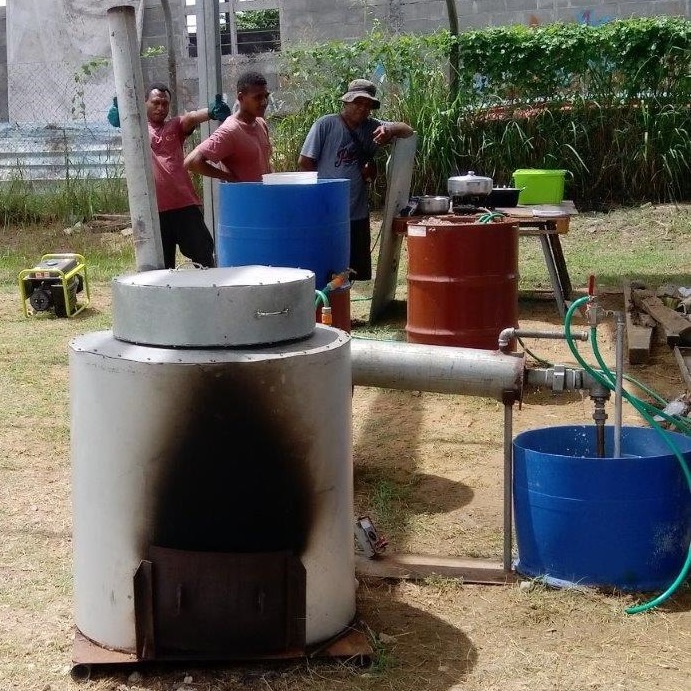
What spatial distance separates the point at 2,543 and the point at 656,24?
38.2ft

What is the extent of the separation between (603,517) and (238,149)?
157 inches

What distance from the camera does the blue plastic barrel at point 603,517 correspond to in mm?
3217

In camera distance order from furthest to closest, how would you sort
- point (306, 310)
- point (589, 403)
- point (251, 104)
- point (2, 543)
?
point (251, 104)
point (589, 403)
point (2, 543)
point (306, 310)

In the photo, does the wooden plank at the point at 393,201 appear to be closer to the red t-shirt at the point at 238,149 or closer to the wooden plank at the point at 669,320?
the red t-shirt at the point at 238,149

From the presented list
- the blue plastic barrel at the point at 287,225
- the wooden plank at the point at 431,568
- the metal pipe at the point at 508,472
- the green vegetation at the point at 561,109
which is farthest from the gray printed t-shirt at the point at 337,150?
the green vegetation at the point at 561,109

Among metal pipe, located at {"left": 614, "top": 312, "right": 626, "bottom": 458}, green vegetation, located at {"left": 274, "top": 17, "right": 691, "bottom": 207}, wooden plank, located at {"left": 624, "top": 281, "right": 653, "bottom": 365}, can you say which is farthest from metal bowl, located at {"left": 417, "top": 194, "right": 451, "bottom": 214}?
green vegetation, located at {"left": 274, "top": 17, "right": 691, "bottom": 207}

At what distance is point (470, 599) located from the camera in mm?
3365

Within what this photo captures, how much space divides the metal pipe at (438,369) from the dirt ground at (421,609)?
65 cm

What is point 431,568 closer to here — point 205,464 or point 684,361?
point 205,464

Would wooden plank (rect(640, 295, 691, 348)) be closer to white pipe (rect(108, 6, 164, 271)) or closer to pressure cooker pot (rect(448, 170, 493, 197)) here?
pressure cooker pot (rect(448, 170, 493, 197))

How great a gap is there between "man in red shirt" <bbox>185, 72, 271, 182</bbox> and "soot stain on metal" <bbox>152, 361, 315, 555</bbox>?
154 inches

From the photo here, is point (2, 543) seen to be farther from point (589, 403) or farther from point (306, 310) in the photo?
point (589, 403)

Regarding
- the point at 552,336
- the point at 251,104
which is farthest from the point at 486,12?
the point at 552,336

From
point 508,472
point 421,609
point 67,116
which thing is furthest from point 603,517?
point 67,116
